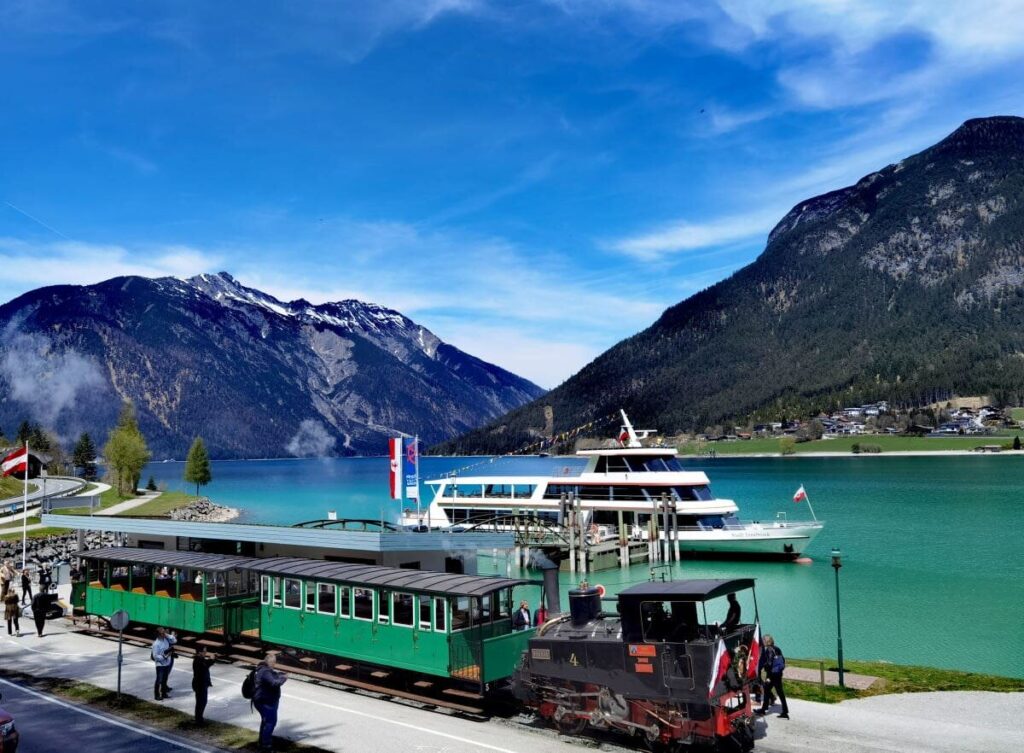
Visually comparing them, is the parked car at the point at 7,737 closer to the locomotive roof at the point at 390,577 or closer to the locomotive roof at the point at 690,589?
the locomotive roof at the point at 390,577

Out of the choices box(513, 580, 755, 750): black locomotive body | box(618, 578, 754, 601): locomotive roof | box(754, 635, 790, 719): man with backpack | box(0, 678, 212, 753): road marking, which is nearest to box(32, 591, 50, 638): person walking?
box(0, 678, 212, 753): road marking

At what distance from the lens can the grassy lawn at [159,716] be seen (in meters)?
15.7

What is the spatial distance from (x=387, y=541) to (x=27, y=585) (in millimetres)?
21805

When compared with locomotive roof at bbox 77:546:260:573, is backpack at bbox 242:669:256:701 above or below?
below

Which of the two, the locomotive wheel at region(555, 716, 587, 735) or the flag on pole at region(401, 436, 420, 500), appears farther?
the flag on pole at region(401, 436, 420, 500)

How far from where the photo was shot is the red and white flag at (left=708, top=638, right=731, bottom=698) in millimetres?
14516

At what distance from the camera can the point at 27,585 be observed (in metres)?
35.1

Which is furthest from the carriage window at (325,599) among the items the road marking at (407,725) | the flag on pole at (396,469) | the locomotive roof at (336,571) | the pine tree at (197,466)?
the pine tree at (197,466)

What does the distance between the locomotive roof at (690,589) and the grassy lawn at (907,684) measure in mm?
5433

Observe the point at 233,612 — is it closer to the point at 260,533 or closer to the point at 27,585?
the point at 260,533

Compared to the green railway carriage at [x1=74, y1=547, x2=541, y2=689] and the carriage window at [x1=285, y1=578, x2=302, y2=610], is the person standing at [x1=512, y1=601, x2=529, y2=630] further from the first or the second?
the carriage window at [x1=285, y1=578, x2=302, y2=610]

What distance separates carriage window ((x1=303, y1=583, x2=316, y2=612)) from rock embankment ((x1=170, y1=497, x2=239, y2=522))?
6884 cm

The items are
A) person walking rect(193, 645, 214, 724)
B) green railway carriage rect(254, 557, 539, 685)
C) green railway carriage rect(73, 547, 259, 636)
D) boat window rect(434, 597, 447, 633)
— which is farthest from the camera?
green railway carriage rect(73, 547, 259, 636)

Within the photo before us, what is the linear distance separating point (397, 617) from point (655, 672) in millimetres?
7109
